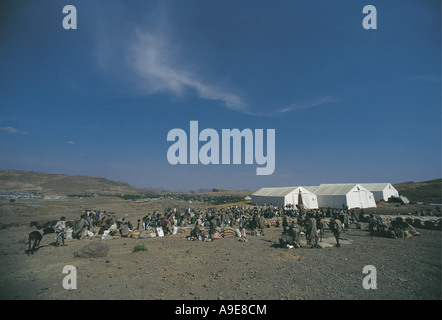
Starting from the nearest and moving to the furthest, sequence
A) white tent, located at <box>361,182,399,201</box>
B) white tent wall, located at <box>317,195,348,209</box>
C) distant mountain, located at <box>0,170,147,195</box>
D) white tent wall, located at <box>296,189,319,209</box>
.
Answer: white tent wall, located at <box>317,195,348,209</box> → white tent wall, located at <box>296,189,319,209</box> → white tent, located at <box>361,182,399,201</box> → distant mountain, located at <box>0,170,147,195</box>

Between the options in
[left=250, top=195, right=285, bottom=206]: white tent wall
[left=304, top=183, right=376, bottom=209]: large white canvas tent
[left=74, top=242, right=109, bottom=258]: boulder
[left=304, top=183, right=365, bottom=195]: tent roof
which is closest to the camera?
[left=74, top=242, right=109, bottom=258]: boulder

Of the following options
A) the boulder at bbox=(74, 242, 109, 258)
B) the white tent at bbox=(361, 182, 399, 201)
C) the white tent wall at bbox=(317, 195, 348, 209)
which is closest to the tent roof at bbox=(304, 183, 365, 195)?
the white tent wall at bbox=(317, 195, 348, 209)

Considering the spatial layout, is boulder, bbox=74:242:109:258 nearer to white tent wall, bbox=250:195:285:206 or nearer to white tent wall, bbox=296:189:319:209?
white tent wall, bbox=250:195:285:206

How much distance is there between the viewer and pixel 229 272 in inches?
356

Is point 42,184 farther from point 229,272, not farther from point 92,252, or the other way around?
point 229,272

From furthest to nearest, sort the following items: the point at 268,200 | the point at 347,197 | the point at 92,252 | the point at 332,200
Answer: the point at 268,200 < the point at 332,200 < the point at 347,197 < the point at 92,252

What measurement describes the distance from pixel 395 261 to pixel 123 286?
12.7 m

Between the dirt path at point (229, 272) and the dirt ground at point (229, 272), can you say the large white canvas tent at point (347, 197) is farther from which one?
the dirt path at point (229, 272)

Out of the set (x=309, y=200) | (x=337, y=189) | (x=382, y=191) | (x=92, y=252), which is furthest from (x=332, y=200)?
(x=92, y=252)

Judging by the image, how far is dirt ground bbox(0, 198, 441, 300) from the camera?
23.0 ft

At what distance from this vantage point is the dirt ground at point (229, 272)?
276 inches
